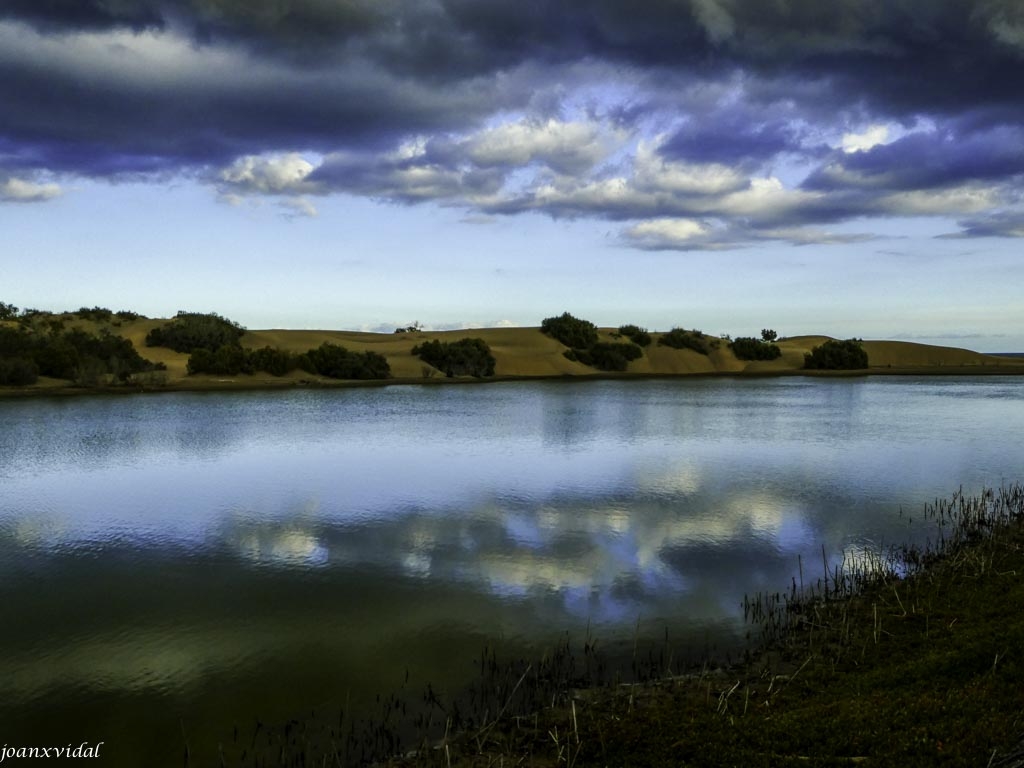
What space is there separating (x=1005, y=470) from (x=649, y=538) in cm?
1464

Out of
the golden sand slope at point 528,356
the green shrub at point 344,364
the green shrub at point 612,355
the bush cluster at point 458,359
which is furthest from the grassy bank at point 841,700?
the green shrub at point 612,355

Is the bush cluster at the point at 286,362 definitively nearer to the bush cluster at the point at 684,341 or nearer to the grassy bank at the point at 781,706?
the bush cluster at the point at 684,341

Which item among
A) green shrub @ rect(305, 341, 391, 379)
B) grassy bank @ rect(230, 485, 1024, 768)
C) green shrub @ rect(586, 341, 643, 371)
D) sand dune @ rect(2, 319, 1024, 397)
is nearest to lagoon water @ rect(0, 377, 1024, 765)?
grassy bank @ rect(230, 485, 1024, 768)

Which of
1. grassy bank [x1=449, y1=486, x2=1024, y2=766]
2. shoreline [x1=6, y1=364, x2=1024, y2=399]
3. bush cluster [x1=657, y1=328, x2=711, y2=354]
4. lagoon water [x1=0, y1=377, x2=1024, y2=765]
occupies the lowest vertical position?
lagoon water [x1=0, y1=377, x2=1024, y2=765]

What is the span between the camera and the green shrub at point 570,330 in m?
103

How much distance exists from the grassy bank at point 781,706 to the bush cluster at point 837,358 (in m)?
102

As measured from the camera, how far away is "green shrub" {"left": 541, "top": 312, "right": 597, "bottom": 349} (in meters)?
103

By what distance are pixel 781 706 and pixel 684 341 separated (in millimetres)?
103093

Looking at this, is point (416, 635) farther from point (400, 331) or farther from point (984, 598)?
point (400, 331)

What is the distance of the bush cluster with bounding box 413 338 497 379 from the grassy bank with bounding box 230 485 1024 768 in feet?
229

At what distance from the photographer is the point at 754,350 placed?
363ft

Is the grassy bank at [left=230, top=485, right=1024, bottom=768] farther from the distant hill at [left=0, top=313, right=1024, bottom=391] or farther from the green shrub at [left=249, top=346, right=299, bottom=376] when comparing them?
the green shrub at [left=249, top=346, right=299, bottom=376]

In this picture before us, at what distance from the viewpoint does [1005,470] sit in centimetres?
2295

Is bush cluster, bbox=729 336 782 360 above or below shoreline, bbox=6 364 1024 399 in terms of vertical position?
above
